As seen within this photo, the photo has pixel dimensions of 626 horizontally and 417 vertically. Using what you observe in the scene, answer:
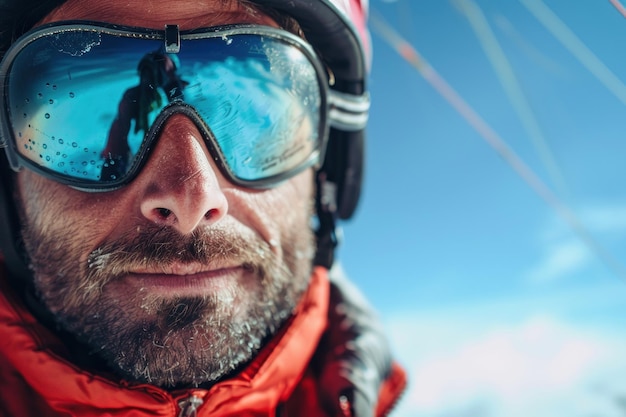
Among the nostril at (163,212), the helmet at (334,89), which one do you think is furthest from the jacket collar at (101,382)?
the nostril at (163,212)

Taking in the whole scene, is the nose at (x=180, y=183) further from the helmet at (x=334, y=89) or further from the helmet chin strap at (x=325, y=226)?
the helmet chin strap at (x=325, y=226)

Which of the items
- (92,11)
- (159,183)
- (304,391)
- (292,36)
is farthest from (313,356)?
(92,11)

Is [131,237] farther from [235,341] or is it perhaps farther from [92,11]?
[92,11]

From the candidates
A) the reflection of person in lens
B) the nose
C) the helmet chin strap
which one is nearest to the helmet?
the helmet chin strap

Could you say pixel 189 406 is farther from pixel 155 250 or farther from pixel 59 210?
pixel 59 210

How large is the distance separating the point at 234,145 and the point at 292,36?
0.27 m

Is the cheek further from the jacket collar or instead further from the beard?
the jacket collar

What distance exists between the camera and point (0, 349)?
0.99 m

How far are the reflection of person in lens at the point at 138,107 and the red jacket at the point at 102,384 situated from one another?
37 centimetres

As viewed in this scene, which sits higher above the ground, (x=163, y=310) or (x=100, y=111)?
(x=100, y=111)

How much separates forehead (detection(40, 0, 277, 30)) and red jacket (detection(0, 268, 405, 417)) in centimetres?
59

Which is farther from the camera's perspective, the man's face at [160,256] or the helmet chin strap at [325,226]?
the helmet chin strap at [325,226]

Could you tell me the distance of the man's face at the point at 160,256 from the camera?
34.2 inches

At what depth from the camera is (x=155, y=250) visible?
2.83 feet
